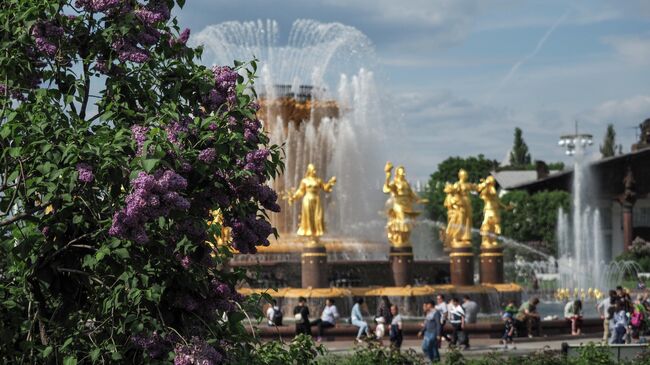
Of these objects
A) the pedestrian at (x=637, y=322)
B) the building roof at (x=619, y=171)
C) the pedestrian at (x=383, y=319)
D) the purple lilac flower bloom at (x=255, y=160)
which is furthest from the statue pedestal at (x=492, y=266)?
the building roof at (x=619, y=171)

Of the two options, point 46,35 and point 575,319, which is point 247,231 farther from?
point 575,319

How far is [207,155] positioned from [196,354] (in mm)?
1130

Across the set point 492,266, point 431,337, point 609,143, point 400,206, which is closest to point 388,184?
point 400,206

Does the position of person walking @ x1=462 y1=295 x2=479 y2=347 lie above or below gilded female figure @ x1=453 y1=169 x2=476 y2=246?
below

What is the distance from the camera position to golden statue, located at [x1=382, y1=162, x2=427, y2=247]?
30.4 meters

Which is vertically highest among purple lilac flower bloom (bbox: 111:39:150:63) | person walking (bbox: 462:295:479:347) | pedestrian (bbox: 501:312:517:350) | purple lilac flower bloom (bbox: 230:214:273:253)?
purple lilac flower bloom (bbox: 111:39:150:63)

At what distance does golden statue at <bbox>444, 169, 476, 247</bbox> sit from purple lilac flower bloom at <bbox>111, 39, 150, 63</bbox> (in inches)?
946

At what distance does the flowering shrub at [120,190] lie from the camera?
7.34 metres

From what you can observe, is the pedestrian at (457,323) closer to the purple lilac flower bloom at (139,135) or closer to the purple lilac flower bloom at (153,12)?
the purple lilac flower bloom at (153,12)

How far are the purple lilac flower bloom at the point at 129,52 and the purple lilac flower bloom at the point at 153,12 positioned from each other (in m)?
0.18

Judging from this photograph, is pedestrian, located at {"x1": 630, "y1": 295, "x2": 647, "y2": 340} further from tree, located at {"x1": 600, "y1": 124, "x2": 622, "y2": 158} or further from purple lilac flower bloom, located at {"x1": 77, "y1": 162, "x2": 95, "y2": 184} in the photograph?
tree, located at {"x1": 600, "y1": 124, "x2": 622, "y2": 158}

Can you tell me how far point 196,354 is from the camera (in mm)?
7355

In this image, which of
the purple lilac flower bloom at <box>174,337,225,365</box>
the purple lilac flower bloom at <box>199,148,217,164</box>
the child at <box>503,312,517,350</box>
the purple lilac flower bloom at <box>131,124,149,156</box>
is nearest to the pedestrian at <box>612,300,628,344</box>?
the child at <box>503,312,517,350</box>

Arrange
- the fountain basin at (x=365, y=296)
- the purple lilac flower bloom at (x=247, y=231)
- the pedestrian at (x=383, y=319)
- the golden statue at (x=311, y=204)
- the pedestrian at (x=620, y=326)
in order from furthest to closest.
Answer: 1. the golden statue at (x=311, y=204)
2. the fountain basin at (x=365, y=296)
3. the pedestrian at (x=620, y=326)
4. the pedestrian at (x=383, y=319)
5. the purple lilac flower bloom at (x=247, y=231)
